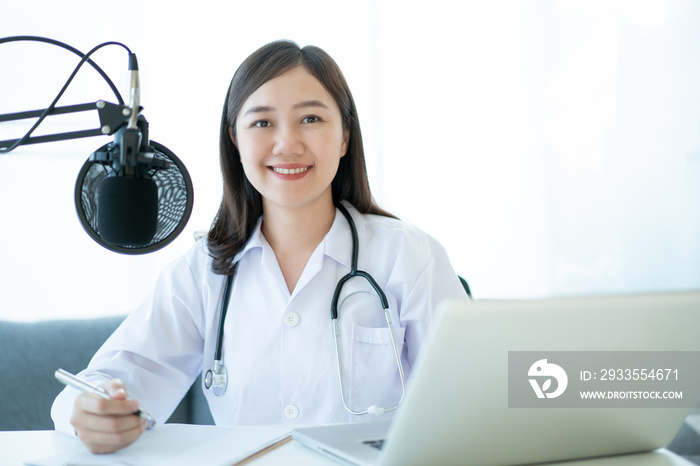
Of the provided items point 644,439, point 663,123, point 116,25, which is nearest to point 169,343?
point 644,439

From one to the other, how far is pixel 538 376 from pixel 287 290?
829 mm

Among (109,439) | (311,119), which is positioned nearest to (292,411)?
(109,439)

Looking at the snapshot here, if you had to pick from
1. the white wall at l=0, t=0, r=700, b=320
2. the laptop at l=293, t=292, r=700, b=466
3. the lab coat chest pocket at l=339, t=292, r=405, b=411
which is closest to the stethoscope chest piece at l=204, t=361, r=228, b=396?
the lab coat chest pocket at l=339, t=292, r=405, b=411

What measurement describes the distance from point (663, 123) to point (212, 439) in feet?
8.78

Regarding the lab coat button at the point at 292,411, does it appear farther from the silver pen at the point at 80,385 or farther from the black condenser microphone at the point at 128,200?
the black condenser microphone at the point at 128,200

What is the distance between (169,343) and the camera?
1.50 m

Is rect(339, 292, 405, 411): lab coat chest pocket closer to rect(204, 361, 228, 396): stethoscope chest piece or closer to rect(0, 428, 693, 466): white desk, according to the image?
rect(204, 361, 228, 396): stethoscope chest piece

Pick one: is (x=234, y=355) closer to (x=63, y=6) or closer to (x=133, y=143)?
(x=133, y=143)

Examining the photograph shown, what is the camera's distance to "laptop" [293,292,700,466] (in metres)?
0.71

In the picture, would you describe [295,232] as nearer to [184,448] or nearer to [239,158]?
[239,158]

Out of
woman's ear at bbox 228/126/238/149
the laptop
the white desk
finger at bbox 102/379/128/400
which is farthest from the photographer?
woman's ear at bbox 228/126/238/149

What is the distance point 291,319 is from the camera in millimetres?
1446

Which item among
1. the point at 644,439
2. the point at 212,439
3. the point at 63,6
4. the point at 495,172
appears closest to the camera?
the point at 644,439

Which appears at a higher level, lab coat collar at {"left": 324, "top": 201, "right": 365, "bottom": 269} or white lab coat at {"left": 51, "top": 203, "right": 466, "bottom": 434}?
lab coat collar at {"left": 324, "top": 201, "right": 365, "bottom": 269}
